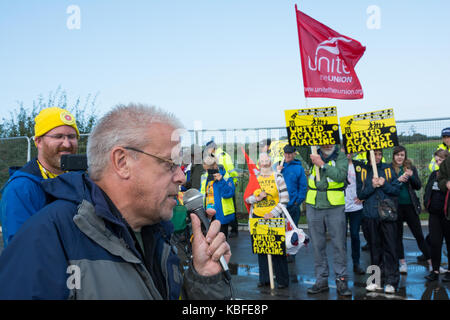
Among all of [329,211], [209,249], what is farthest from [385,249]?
[209,249]

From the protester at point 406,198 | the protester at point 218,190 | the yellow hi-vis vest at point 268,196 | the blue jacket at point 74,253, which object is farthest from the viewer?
the protester at point 218,190

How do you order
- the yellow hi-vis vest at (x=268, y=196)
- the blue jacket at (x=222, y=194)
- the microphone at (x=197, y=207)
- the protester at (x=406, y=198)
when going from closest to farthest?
the microphone at (x=197, y=207) → the yellow hi-vis vest at (x=268, y=196) → the protester at (x=406, y=198) → the blue jacket at (x=222, y=194)

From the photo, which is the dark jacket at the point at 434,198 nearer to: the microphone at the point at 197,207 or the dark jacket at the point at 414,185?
the dark jacket at the point at 414,185

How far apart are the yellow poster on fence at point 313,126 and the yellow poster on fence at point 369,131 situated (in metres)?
0.28

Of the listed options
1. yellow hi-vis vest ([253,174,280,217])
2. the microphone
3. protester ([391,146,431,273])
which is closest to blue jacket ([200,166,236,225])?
yellow hi-vis vest ([253,174,280,217])

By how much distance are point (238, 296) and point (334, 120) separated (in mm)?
2941

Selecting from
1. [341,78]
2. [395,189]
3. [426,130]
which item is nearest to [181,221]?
[395,189]

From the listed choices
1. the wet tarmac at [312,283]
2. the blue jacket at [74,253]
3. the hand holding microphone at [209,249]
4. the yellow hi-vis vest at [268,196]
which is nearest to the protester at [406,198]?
the wet tarmac at [312,283]

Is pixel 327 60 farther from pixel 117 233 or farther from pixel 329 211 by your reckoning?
pixel 117 233

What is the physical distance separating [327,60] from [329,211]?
2.47 m

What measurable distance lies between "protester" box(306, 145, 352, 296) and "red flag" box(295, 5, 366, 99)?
3.21 feet

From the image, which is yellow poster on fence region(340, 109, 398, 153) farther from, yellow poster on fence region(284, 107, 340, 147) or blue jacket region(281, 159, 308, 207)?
blue jacket region(281, 159, 308, 207)

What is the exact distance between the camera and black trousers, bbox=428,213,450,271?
721cm

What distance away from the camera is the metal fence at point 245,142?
11.9 meters
